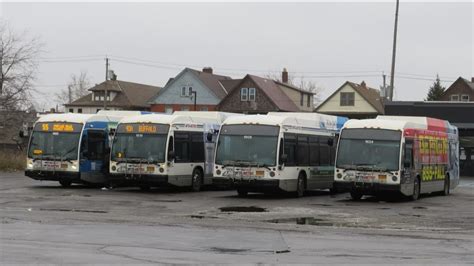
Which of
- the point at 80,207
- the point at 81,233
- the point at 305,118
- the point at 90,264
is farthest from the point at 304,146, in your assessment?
the point at 90,264

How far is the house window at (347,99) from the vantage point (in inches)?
3241

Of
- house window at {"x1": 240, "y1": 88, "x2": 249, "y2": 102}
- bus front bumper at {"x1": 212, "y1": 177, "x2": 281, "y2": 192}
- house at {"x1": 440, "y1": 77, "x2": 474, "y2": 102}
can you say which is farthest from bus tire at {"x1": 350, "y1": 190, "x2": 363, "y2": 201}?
house at {"x1": 440, "y1": 77, "x2": 474, "y2": 102}

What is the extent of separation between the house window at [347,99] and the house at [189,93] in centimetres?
1337

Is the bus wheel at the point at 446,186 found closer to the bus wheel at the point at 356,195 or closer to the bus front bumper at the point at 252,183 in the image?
the bus wheel at the point at 356,195

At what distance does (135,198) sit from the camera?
77.1ft

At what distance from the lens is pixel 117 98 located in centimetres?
9106

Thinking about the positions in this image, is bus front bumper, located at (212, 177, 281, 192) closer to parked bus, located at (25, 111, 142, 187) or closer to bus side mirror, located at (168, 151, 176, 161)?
bus side mirror, located at (168, 151, 176, 161)

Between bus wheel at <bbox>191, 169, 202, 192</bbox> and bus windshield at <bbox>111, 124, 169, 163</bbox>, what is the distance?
2173mm

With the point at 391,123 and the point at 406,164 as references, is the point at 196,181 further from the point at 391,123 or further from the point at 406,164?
the point at 406,164

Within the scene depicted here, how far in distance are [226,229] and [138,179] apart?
1116cm

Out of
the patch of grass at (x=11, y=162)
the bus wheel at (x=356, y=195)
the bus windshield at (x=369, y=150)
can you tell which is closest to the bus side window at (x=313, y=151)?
the bus wheel at (x=356, y=195)

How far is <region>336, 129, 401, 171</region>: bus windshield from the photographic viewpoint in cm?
2316

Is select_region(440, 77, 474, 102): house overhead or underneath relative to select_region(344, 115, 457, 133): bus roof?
overhead

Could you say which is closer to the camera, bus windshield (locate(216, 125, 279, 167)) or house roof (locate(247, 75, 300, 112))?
bus windshield (locate(216, 125, 279, 167))
